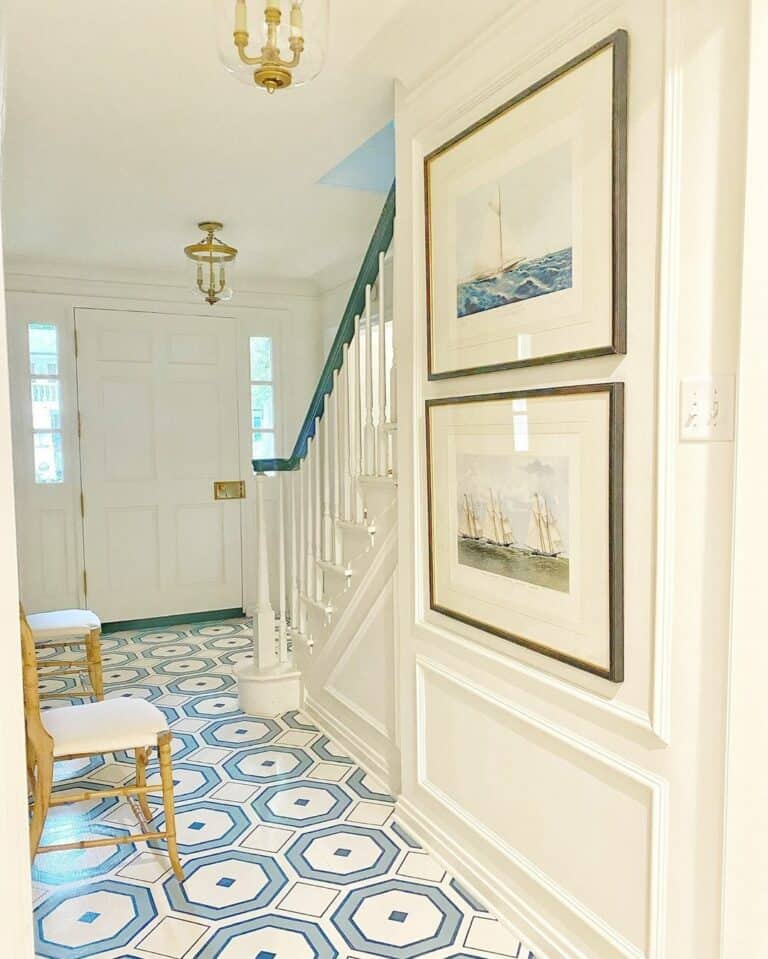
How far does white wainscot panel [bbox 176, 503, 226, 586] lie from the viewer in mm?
5496

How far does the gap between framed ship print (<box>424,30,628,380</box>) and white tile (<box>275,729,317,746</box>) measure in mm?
1894

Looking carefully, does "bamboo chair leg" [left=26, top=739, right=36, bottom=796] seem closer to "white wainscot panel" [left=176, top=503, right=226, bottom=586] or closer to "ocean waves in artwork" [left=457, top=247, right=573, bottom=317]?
"ocean waves in artwork" [left=457, top=247, right=573, bottom=317]

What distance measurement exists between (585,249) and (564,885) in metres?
1.52

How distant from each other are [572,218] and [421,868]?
194 cm

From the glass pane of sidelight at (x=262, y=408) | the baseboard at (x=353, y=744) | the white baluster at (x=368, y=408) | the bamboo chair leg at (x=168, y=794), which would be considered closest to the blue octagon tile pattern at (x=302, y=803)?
the baseboard at (x=353, y=744)

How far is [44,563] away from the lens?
16.7 ft

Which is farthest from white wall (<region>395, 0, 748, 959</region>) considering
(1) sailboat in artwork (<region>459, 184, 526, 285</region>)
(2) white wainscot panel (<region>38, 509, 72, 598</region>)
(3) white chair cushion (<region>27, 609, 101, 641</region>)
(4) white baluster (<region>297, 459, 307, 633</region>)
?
(2) white wainscot panel (<region>38, 509, 72, 598</region>)

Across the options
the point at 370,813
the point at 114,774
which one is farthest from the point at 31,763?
the point at 370,813

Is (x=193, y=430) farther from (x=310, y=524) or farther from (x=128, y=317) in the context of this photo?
(x=310, y=524)

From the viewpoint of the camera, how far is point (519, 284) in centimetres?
188

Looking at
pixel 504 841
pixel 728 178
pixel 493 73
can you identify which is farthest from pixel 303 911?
pixel 493 73

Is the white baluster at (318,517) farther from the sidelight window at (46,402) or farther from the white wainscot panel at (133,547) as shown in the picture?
the sidelight window at (46,402)

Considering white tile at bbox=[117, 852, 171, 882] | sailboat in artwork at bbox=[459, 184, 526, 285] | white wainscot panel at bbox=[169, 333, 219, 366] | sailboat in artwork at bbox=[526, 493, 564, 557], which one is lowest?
white tile at bbox=[117, 852, 171, 882]

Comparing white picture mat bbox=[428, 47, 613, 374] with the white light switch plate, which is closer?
the white light switch plate
